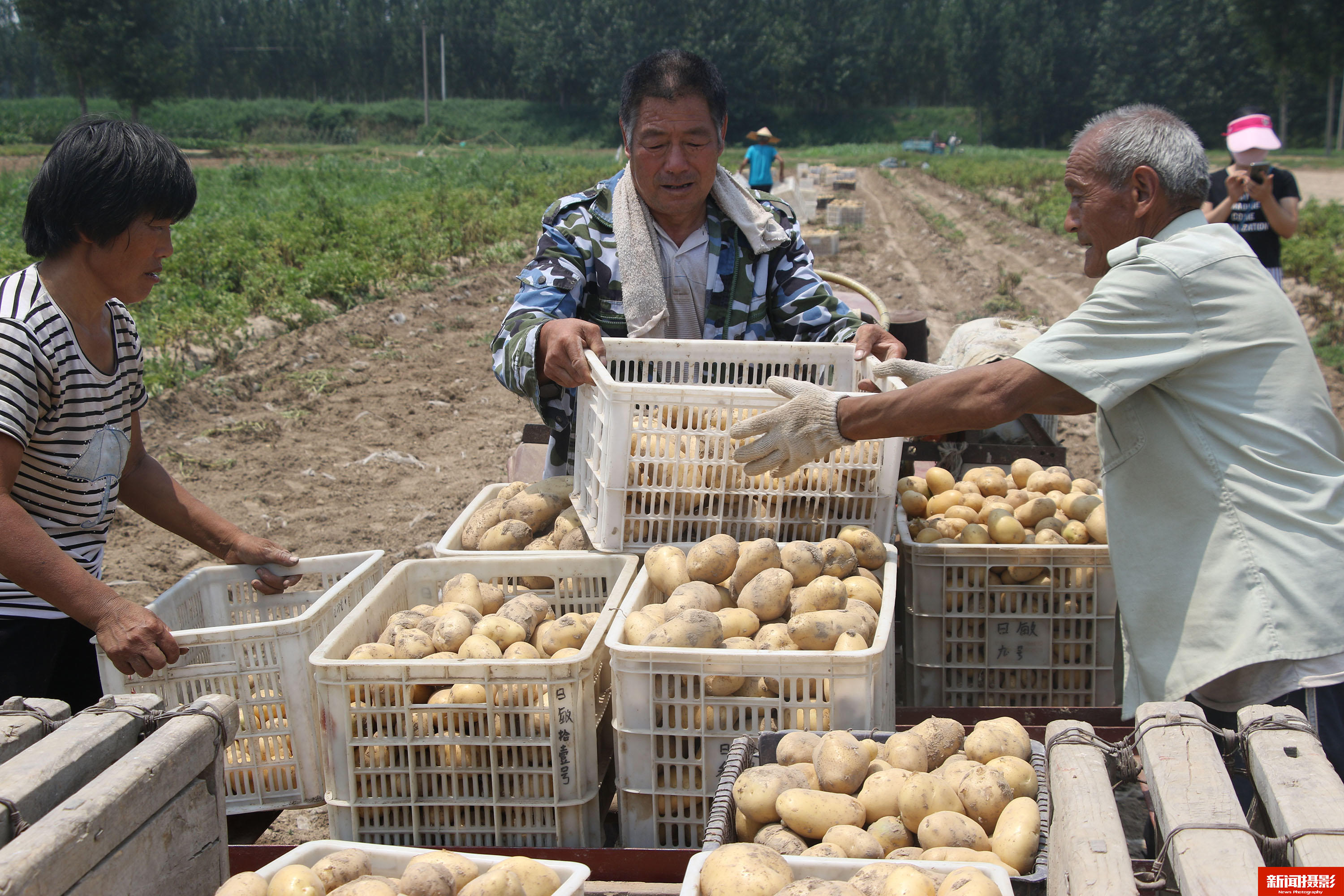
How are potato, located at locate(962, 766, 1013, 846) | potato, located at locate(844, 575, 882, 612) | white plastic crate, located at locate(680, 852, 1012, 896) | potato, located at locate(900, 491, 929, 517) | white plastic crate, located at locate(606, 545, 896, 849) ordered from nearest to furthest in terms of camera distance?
white plastic crate, located at locate(680, 852, 1012, 896) → potato, located at locate(962, 766, 1013, 846) → white plastic crate, located at locate(606, 545, 896, 849) → potato, located at locate(844, 575, 882, 612) → potato, located at locate(900, 491, 929, 517)

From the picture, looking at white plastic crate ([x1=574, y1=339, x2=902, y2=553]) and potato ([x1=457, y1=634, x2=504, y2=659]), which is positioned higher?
white plastic crate ([x1=574, y1=339, x2=902, y2=553])

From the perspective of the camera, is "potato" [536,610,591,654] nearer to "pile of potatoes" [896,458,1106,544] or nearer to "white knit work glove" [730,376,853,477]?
"white knit work glove" [730,376,853,477]

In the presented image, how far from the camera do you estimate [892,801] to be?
1.84 metres

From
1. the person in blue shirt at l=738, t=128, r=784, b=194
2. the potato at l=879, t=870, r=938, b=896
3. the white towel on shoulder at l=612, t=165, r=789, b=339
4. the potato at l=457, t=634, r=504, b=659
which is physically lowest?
the potato at l=879, t=870, r=938, b=896

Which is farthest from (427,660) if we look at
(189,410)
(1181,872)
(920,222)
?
(920,222)

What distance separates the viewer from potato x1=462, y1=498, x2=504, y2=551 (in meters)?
2.94

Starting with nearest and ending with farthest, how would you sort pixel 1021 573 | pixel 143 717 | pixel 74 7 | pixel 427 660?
pixel 143 717
pixel 427 660
pixel 1021 573
pixel 74 7

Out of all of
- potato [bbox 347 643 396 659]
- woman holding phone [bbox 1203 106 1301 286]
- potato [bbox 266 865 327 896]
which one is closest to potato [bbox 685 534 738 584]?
potato [bbox 347 643 396 659]

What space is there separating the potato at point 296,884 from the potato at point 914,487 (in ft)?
6.80

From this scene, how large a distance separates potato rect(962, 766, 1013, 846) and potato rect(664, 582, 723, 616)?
2.05 feet

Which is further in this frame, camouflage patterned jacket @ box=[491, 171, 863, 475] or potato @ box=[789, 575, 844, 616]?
camouflage patterned jacket @ box=[491, 171, 863, 475]

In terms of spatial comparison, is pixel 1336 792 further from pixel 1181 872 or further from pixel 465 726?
pixel 465 726

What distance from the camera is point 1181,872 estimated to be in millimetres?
1318

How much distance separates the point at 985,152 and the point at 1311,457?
192ft
